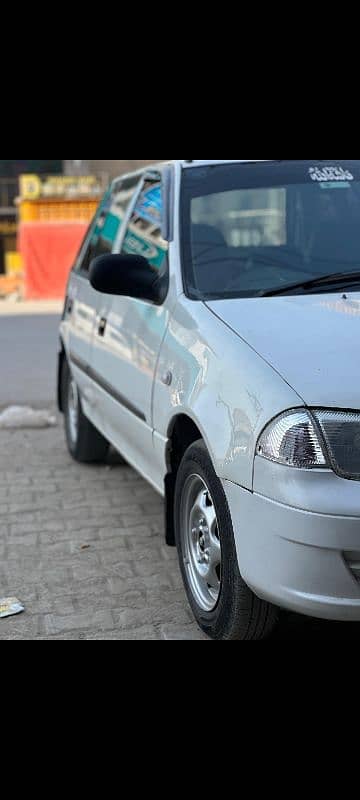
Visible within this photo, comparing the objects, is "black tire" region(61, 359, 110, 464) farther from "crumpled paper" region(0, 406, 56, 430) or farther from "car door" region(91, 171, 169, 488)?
"crumpled paper" region(0, 406, 56, 430)

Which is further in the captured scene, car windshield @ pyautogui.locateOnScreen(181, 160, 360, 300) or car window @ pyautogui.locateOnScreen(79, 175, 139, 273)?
car window @ pyautogui.locateOnScreen(79, 175, 139, 273)

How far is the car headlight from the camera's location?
106 inches

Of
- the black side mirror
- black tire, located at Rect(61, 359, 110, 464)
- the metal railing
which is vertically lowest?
the metal railing

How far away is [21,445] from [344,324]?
4.12 m

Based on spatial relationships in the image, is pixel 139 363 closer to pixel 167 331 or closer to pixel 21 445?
pixel 167 331

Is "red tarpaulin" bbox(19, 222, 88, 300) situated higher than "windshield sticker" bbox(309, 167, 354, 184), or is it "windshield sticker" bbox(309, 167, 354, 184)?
"windshield sticker" bbox(309, 167, 354, 184)

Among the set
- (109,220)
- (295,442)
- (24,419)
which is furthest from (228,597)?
(24,419)

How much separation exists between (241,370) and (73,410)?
3.40 m

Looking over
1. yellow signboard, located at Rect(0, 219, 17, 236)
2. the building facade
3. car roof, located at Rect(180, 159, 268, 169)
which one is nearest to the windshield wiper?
car roof, located at Rect(180, 159, 268, 169)

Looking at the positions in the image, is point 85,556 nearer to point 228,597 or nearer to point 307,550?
point 228,597

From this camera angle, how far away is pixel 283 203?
431 cm

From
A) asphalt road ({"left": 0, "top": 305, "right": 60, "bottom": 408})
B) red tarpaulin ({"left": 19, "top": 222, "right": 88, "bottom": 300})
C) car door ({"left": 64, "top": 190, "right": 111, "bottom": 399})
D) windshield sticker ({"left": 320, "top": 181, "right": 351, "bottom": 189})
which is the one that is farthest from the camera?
red tarpaulin ({"left": 19, "top": 222, "right": 88, "bottom": 300})

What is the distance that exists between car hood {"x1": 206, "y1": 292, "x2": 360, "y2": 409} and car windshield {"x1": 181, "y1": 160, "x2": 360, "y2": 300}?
428 millimetres
